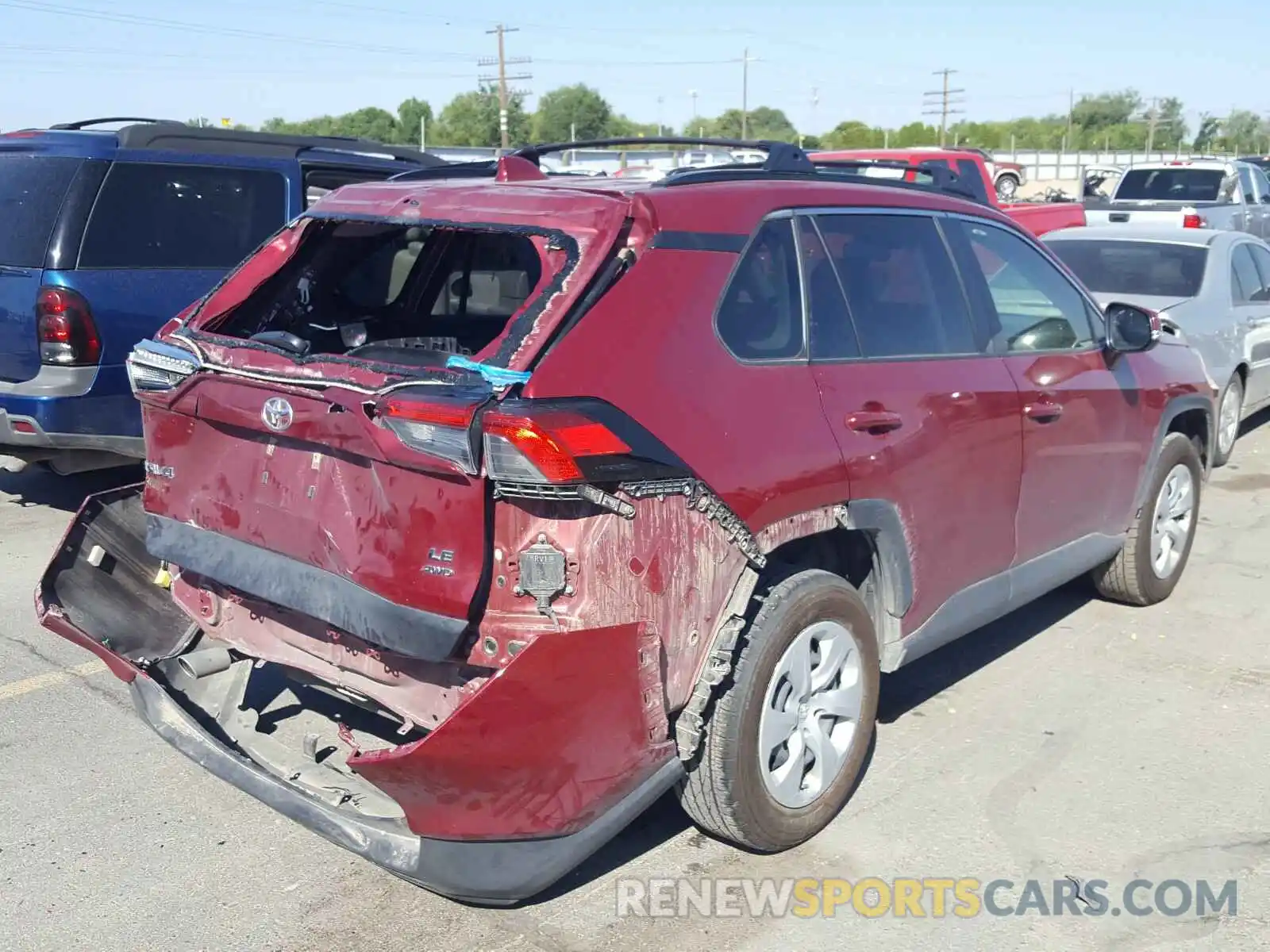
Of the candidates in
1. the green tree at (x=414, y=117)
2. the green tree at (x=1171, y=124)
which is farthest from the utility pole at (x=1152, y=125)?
the green tree at (x=414, y=117)

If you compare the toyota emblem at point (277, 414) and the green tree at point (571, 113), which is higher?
the green tree at point (571, 113)

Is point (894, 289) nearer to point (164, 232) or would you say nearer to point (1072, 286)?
point (1072, 286)

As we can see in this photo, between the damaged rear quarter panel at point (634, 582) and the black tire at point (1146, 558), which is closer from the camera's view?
Result: the damaged rear quarter panel at point (634, 582)

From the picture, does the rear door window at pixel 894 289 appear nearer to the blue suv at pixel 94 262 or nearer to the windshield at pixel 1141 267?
the blue suv at pixel 94 262

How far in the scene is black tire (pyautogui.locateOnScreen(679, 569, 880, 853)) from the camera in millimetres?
3324

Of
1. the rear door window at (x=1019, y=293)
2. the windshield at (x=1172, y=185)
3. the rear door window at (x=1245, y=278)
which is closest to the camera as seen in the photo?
the rear door window at (x=1019, y=293)

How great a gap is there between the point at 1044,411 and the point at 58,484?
629 cm

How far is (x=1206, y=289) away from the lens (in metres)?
8.84

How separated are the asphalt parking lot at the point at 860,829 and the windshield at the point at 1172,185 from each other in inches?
597

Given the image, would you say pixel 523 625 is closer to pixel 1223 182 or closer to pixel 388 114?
pixel 1223 182

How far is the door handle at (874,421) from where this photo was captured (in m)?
3.67

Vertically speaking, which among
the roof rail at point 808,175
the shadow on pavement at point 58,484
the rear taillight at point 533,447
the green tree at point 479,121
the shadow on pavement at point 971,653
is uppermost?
the green tree at point 479,121

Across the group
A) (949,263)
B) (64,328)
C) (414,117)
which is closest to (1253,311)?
(949,263)

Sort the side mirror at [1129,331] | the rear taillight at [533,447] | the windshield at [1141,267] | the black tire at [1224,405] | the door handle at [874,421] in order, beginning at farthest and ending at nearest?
the windshield at [1141,267], the black tire at [1224,405], the side mirror at [1129,331], the door handle at [874,421], the rear taillight at [533,447]
